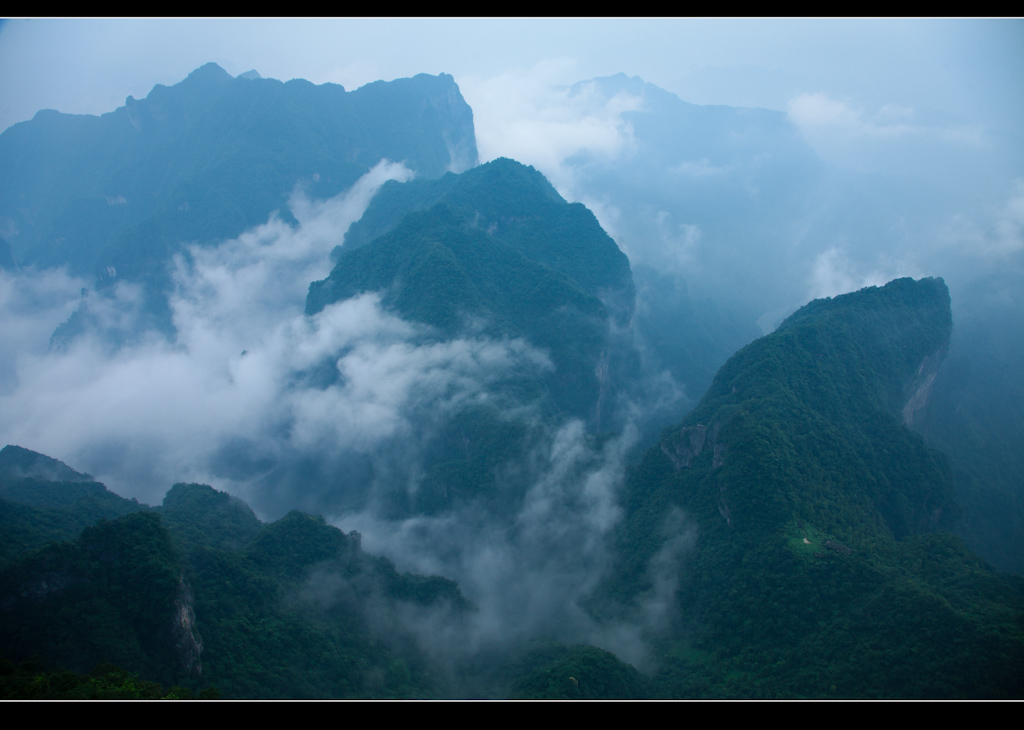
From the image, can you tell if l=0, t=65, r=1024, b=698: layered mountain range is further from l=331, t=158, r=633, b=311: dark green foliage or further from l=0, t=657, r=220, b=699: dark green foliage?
l=331, t=158, r=633, b=311: dark green foliage

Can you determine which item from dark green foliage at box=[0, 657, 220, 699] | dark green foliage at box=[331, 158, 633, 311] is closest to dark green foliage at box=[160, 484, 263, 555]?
dark green foliage at box=[0, 657, 220, 699]

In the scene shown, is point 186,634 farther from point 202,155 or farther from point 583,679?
point 202,155

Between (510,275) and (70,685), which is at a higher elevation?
(510,275)

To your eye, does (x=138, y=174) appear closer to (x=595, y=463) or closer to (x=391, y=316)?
(x=391, y=316)

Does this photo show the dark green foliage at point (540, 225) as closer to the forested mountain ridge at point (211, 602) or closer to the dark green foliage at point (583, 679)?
the forested mountain ridge at point (211, 602)

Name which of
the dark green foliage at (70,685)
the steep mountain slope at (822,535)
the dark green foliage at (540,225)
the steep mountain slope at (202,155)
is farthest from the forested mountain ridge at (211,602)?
the steep mountain slope at (202,155)

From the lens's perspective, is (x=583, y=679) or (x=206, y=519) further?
(x=206, y=519)

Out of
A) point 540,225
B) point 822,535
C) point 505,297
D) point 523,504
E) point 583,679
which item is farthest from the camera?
point 540,225

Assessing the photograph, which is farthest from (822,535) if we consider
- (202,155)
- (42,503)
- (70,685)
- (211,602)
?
(202,155)
